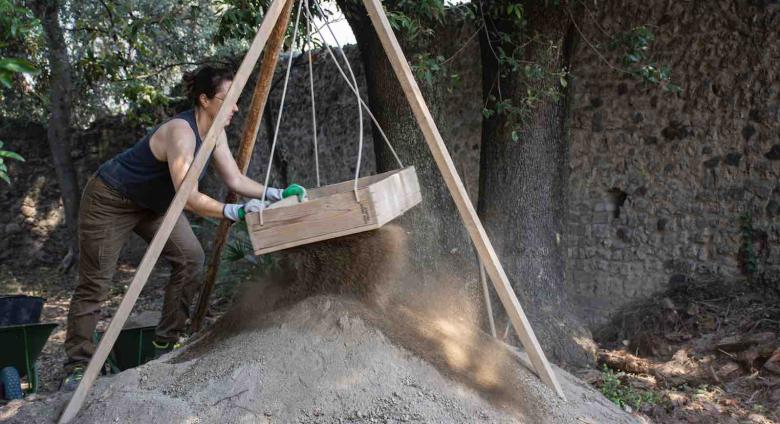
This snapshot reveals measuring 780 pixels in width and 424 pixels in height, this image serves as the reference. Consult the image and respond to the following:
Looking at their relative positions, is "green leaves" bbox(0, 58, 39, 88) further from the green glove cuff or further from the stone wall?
the stone wall

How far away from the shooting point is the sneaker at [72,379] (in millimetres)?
3347

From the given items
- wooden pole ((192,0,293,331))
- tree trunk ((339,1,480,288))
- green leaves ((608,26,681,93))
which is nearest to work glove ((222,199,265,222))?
wooden pole ((192,0,293,331))

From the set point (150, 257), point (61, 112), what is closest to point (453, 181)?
point (150, 257)

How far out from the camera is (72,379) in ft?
11.4

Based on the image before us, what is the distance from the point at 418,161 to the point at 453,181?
4.60 ft

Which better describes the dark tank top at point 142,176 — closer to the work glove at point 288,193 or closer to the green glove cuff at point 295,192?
the work glove at point 288,193

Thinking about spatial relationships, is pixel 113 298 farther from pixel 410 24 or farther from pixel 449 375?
pixel 449 375

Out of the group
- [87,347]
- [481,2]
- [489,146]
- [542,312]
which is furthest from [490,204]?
[87,347]

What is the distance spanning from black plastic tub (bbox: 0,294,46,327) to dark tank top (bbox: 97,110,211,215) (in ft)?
4.68

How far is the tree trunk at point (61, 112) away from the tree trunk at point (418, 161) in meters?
5.12

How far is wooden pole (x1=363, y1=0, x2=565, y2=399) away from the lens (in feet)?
9.68

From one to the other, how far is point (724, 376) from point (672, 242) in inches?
53.3

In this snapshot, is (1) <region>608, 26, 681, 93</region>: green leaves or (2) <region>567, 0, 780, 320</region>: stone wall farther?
(2) <region>567, 0, 780, 320</region>: stone wall

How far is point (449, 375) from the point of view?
2.82 metres
